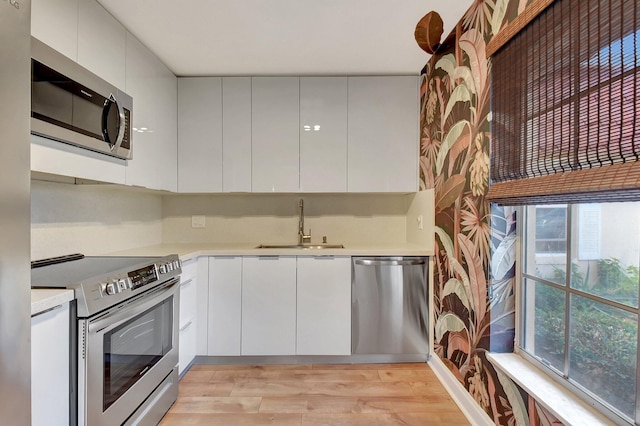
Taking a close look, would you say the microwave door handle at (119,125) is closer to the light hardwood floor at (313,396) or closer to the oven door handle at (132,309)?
the oven door handle at (132,309)

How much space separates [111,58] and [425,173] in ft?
7.40

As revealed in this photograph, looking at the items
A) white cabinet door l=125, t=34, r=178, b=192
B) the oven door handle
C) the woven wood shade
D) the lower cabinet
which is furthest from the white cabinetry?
the woven wood shade

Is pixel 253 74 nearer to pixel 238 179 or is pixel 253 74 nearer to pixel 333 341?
pixel 238 179

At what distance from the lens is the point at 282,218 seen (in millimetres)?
3033

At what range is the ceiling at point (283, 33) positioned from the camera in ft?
5.78

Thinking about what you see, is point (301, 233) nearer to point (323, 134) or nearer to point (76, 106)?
point (323, 134)

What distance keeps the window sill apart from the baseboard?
38cm

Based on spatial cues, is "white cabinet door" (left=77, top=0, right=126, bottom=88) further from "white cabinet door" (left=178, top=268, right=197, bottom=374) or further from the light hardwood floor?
the light hardwood floor

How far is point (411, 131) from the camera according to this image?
2658 millimetres

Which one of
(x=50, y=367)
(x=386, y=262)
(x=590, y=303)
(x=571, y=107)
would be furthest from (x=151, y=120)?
(x=590, y=303)

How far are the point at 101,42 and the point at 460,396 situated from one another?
2.92 meters

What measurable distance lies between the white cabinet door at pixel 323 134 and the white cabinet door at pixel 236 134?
462mm

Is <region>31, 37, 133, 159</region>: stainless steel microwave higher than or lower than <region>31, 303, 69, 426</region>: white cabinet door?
higher

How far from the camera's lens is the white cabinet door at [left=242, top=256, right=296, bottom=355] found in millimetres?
2430
